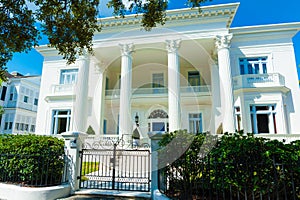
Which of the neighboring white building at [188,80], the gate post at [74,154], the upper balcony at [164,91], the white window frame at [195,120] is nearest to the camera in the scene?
the gate post at [74,154]

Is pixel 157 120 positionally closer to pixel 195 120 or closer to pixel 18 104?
pixel 195 120

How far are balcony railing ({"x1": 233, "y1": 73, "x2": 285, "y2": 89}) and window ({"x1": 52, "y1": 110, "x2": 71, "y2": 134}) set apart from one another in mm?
15338

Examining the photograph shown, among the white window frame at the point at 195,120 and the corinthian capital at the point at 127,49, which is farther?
the white window frame at the point at 195,120

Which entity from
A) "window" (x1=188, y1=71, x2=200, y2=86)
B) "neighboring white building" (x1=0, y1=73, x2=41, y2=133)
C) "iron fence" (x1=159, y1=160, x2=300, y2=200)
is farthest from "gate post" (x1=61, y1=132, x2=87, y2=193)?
"neighboring white building" (x1=0, y1=73, x2=41, y2=133)

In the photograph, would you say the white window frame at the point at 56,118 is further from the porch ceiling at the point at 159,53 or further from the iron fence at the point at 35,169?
the iron fence at the point at 35,169

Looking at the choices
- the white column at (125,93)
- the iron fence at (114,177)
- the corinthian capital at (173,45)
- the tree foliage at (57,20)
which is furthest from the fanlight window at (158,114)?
the tree foliage at (57,20)

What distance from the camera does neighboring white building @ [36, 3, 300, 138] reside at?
48.3 feet

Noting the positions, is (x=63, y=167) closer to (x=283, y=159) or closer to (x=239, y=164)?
(x=239, y=164)

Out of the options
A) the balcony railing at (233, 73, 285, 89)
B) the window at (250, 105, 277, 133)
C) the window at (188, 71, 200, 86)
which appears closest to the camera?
the window at (250, 105, 277, 133)

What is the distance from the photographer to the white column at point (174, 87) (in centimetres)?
1399

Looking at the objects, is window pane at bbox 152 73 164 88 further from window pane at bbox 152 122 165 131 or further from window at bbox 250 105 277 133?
window at bbox 250 105 277 133

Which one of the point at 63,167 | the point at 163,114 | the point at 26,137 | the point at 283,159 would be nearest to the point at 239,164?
the point at 283,159

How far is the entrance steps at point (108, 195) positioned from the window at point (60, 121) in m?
13.7

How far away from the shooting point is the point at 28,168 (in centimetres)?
577
